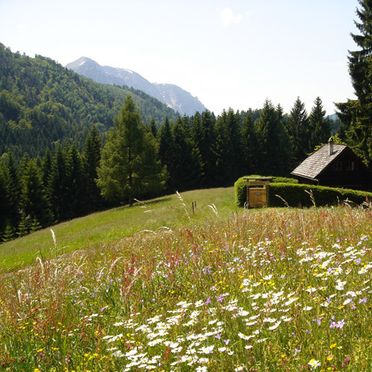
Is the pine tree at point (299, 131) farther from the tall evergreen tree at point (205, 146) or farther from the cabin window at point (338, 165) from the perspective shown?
the cabin window at point (338, 165)

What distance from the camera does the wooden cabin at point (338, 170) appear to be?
121ft

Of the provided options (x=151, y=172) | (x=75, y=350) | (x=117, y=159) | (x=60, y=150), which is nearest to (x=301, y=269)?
(x=75, y=350)

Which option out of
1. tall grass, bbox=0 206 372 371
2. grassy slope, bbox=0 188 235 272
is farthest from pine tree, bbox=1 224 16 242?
tall grass, bbox=0 206 372 371

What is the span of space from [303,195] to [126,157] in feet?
90.0

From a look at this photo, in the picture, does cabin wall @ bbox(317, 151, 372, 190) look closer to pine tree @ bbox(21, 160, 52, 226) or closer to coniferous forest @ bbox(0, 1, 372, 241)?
coniferous forest @ bbox(0, 1, 372, 241)

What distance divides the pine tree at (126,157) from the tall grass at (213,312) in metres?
44.8

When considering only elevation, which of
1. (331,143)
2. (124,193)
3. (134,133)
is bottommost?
(124,193)

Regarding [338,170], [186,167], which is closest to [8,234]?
[186,167]

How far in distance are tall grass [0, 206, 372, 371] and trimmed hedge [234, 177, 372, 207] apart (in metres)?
22.8

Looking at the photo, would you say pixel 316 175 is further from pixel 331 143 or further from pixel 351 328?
pixel 351 328

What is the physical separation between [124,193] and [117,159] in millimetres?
4752

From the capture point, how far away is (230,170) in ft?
236

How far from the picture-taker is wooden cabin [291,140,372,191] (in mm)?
36941

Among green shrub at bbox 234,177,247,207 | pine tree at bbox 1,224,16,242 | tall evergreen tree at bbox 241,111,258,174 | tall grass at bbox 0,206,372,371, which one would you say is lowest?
pine tree at bbox 1,224,16,242
